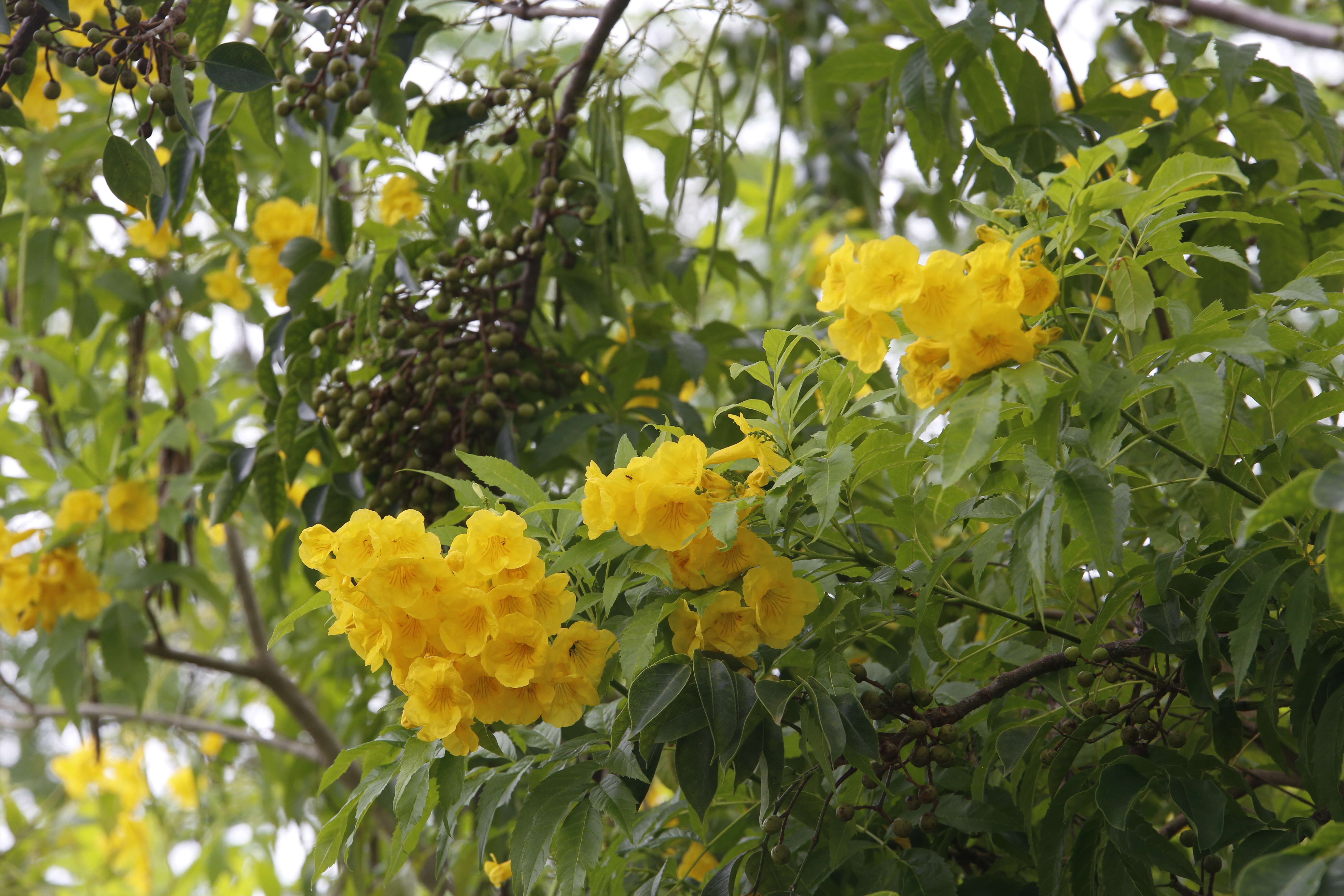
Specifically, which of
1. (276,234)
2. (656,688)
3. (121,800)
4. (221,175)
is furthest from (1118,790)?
(121,800)

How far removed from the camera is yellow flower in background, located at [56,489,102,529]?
1853mm

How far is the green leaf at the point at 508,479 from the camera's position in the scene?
35.2 inches

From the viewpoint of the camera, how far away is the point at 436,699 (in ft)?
2.55

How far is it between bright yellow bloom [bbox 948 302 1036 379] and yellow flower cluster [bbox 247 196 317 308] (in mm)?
1321

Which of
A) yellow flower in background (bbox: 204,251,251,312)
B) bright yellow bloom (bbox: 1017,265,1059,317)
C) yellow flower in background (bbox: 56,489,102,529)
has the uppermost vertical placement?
yellow flower in background (bbox: 204,251,251,312)

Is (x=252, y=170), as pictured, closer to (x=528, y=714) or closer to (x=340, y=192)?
(x=340, y=192)

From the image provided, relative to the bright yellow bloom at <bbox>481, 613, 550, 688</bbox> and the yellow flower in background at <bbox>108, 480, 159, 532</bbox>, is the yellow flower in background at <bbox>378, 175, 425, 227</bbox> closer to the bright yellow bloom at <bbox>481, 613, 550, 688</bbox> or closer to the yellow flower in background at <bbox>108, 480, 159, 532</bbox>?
the yellow flower in background at <bbox>108, 480, 159, 532</bbox>

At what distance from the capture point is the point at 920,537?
921 mm

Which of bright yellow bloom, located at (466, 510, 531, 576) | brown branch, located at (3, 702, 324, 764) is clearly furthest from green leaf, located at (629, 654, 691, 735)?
brown branch, located at (3, 702, 324, 764)

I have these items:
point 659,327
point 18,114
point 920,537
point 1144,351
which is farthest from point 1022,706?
point 18,114

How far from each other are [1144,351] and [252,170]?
6.00 ft

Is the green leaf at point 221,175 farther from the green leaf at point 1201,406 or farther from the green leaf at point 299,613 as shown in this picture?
the green leaf at point 1201,406

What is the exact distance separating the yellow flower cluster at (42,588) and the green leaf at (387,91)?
1032mm

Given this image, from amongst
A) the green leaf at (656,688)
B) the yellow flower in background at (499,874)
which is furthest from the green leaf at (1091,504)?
the yellow flower in background at (499,874)
